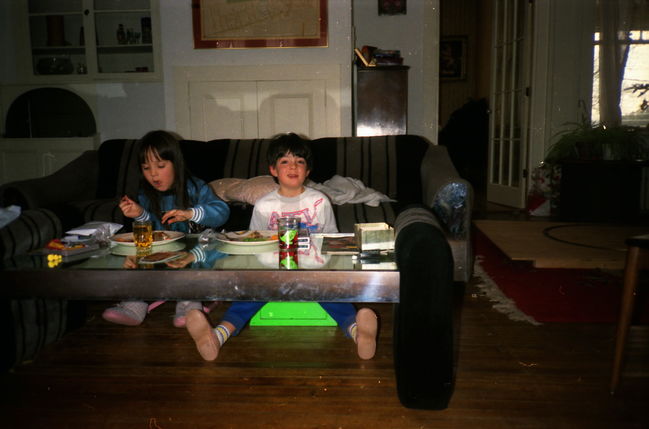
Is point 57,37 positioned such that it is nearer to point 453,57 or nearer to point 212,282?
point 212,282

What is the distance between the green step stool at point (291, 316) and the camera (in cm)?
193

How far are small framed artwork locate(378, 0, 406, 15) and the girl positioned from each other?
11.1ft

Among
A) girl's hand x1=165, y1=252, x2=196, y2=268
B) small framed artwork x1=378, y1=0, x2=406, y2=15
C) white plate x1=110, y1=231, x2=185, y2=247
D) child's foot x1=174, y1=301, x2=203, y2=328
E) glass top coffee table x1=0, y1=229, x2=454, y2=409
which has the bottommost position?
child's foot x1=174, y1=301, x2=203, y2=328

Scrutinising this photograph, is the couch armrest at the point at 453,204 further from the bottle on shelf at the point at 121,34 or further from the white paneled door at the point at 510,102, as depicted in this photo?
the bottle on shelf at the point at 121,34

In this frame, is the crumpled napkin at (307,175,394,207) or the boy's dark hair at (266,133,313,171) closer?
the boy's dark hair at (266,133,313,171)

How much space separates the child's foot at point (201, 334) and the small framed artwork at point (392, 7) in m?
4.04

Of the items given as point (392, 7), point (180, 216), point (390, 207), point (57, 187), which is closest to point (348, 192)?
point (390, 207)

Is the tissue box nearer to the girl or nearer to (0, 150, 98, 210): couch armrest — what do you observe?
the girl

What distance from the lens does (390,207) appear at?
2502 millimetres

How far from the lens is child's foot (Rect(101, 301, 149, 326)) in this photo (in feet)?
6.17

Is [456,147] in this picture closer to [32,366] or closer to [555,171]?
[555,171]

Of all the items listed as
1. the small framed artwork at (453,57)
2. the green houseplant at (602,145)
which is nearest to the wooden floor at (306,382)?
the green houseplant at (602,145)

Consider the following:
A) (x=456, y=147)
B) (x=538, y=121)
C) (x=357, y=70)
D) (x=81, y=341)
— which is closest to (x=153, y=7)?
(x=357, y=70)

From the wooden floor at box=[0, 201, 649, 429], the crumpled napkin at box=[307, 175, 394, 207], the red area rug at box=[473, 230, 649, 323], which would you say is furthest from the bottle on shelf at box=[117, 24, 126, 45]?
the red area rug at box=[473, 230, 649, 323]
